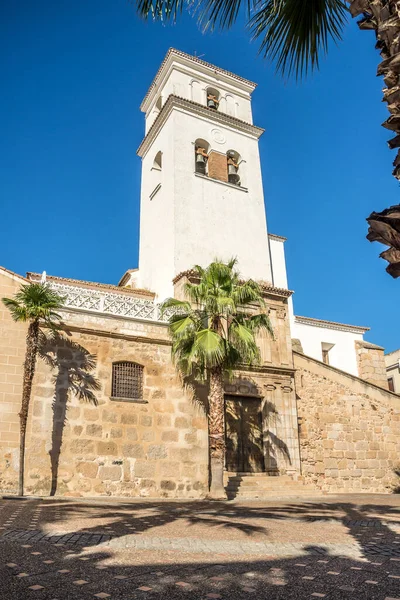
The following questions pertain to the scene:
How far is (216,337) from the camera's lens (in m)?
14.1

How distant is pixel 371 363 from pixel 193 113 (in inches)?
637

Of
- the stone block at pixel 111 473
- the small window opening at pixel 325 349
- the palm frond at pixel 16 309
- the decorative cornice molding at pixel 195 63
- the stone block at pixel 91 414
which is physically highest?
the decorative cornice molding at pixel 195 63

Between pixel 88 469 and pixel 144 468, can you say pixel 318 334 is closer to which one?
pixel 144 468

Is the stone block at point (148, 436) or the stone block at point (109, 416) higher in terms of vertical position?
the stone block at point (109, 416)

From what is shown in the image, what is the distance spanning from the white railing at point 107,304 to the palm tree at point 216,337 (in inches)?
45.3

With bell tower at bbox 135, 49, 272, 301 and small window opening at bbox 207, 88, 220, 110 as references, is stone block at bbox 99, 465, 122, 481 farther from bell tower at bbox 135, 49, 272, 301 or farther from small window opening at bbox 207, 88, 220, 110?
small window opening at bbox 207, 88, 220, 110

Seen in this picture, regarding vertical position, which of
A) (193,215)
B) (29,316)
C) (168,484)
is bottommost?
(168,484)

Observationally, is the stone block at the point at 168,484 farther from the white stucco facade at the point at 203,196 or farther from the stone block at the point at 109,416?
the white stucco facade at the point at 203,196

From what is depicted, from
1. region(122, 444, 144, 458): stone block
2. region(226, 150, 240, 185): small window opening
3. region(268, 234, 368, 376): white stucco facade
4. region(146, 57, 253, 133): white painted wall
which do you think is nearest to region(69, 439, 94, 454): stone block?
region(122, 444, 144, 458): stone block

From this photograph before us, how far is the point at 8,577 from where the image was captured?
165 inches

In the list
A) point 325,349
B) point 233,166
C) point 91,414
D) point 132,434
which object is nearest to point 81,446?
point 91,414

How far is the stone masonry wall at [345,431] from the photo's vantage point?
63.5ft

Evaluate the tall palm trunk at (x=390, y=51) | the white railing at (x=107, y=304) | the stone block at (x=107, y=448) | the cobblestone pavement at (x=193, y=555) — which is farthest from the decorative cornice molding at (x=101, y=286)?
the tall palm trunk at (x=390, y=51)

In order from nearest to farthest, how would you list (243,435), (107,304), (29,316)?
(29,316) → (107,304) → (243,435)
